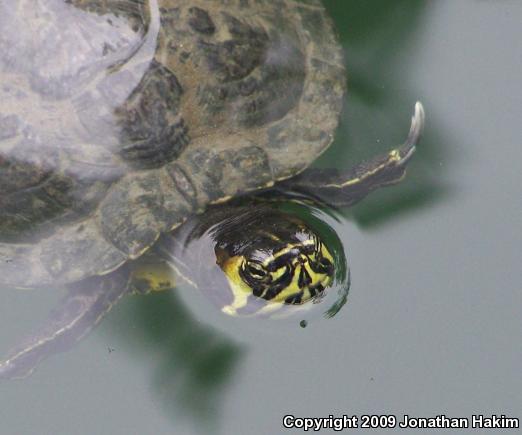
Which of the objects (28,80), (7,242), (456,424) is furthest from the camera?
(456,424)

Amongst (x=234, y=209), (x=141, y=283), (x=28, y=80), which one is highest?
(x=28, y=80)

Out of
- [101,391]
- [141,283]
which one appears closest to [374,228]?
[141,283]

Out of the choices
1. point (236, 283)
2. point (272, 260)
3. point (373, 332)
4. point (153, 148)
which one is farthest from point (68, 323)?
point (373, 332)

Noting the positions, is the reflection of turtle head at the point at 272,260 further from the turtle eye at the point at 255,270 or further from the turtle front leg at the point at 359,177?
the turtle front leg at the point at 359,177

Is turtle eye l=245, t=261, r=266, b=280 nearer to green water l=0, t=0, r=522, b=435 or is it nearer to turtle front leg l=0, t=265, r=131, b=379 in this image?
green water l=0, t=0, r=522, b=435

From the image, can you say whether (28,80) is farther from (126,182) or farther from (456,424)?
(456,424)

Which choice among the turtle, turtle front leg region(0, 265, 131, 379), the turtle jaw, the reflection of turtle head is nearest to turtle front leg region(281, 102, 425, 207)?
the turtle

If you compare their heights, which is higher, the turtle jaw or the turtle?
the turtle

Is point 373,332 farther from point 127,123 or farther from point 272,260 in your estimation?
point 127,123
